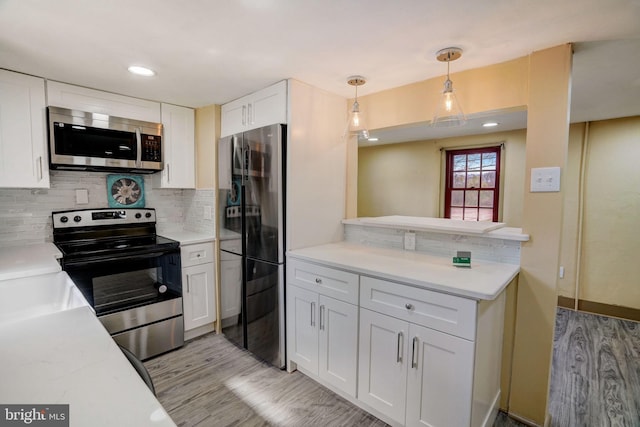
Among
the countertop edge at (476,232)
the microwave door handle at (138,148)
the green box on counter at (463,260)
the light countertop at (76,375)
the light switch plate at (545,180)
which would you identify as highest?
the microwave door handle at (138,148)

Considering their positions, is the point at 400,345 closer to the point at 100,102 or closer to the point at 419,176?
the point at 100,102

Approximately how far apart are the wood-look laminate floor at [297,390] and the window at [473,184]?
6.24 ft

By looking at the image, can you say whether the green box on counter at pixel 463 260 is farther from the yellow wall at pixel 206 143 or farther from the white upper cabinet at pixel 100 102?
the white upper cabinet at pixel 100 102

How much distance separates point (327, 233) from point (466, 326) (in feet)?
4.38

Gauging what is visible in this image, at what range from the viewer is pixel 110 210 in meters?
2.65

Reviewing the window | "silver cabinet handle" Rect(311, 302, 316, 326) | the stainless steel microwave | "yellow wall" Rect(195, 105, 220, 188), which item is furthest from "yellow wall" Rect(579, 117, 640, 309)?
the stainless steel microwave

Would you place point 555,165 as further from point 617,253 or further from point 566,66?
point 617,253

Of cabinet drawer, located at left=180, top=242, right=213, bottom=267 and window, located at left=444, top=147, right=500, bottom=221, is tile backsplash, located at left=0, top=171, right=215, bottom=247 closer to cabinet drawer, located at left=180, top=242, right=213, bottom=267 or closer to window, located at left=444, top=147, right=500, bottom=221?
cabinet drawer, located at left=180, top=242, right=213, bottom=267

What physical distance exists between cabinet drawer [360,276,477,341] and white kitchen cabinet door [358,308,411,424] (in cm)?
6

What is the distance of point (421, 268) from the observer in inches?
67.5

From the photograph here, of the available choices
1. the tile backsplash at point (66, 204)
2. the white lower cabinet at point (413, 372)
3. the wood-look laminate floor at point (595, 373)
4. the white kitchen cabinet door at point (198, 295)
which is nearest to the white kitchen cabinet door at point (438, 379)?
the white lower cabinet at point (413, 372)

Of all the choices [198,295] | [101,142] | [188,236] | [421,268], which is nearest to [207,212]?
[188,236]

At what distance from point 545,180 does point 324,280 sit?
1399mm

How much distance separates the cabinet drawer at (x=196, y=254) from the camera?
8.48ft
